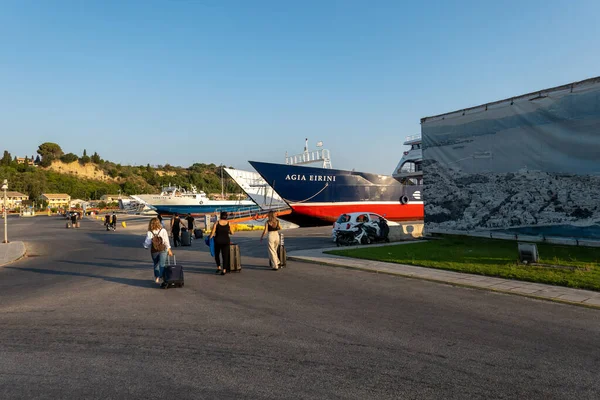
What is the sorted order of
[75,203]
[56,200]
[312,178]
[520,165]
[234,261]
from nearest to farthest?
[234,261] → [520,165] → [312,178] → [56,200] → [75,203]

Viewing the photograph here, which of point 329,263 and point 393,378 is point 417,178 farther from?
point 393,378

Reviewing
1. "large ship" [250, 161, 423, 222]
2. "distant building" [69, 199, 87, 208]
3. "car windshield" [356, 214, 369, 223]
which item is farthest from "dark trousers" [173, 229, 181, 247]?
"distant building" [69, 199, 87, 208]

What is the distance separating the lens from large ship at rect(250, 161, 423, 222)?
29578mm

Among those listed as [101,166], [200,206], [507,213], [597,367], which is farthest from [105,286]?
[101,166]

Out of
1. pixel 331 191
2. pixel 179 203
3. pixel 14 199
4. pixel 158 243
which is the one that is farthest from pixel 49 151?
pixel 158 243

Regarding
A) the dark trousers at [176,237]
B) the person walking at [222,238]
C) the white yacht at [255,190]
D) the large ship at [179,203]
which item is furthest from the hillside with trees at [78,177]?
the person walking at [222,238]

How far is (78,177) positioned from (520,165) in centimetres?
17422

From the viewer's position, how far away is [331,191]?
31109 mm

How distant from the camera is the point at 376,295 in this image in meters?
8.49

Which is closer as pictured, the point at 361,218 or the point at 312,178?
the point at 361,218

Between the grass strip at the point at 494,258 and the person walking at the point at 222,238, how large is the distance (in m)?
4.95

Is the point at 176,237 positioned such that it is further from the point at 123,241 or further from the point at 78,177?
the point at 78,177

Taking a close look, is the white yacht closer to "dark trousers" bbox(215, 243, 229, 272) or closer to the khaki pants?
the khaki pants

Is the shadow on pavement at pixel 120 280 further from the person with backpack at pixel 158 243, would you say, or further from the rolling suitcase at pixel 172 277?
the person with backpack at pixel 158 243
